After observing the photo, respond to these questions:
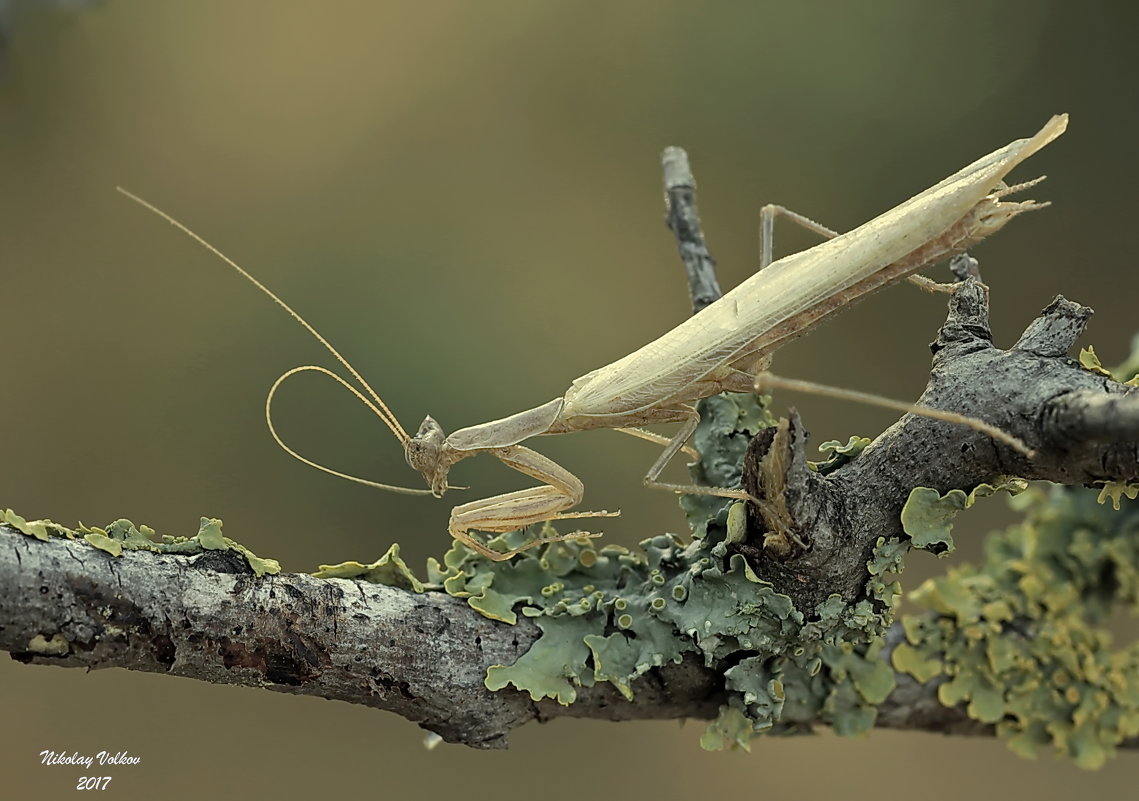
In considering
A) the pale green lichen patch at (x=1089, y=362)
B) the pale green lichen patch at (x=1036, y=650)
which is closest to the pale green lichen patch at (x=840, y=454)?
the pale green lichen patch at (x=1089, y=362)

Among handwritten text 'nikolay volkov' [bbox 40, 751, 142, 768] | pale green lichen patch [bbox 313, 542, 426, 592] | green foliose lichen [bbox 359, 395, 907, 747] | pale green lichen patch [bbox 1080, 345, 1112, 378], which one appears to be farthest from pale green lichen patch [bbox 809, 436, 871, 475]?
handwritten text 'nikolay volkov' [bbox 40, 751, 142, 768]

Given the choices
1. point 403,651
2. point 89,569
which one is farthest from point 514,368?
point 89,569

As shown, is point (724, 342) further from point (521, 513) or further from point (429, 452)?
point (429, 452)

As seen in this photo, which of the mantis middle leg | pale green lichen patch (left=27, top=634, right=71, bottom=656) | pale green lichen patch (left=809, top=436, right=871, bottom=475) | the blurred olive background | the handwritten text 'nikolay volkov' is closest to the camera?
pale green lichen patch (left=27, top=634, right=71, bottom=656)

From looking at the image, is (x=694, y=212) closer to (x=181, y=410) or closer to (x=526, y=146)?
(x=526, y=146)

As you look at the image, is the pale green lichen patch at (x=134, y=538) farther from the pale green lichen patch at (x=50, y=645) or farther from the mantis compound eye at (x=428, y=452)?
the mantis compound eye at (x=428, y=452)

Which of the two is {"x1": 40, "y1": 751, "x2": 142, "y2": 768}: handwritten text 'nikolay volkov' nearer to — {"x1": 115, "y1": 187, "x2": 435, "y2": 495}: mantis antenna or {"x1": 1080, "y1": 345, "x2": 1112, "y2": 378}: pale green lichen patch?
{"x1": 115, "y1": 187, "x2": 435, "y2": 495}: mantis antenna
